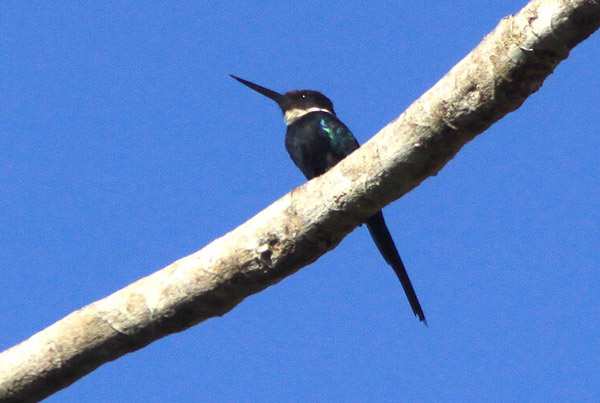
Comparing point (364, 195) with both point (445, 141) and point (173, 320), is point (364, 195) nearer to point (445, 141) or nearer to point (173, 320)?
point (445, 141)

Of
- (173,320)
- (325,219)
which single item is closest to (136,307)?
(173,320)

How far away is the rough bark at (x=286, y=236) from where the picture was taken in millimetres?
2996

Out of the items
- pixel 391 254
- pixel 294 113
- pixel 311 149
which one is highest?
pixel 294 113

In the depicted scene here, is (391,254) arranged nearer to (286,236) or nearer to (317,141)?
(317,141)

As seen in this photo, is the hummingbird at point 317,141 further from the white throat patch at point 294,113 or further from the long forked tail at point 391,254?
the long forked tail at point 391,254

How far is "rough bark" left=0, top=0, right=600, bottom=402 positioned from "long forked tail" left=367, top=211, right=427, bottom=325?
1.57 m

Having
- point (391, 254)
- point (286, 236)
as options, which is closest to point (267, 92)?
point (391, 254)

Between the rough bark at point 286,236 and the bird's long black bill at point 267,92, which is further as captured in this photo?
the bird's long black bill at point 267,92

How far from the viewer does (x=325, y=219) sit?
3.27 meters

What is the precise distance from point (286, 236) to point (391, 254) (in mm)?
1883

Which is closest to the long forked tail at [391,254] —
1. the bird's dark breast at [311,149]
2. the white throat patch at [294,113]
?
the bird's dark breast at [311,149]

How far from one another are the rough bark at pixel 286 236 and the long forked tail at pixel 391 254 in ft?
5.16

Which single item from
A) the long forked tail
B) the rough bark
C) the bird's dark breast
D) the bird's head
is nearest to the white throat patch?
the bird's head

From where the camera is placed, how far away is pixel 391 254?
511 centimetres
